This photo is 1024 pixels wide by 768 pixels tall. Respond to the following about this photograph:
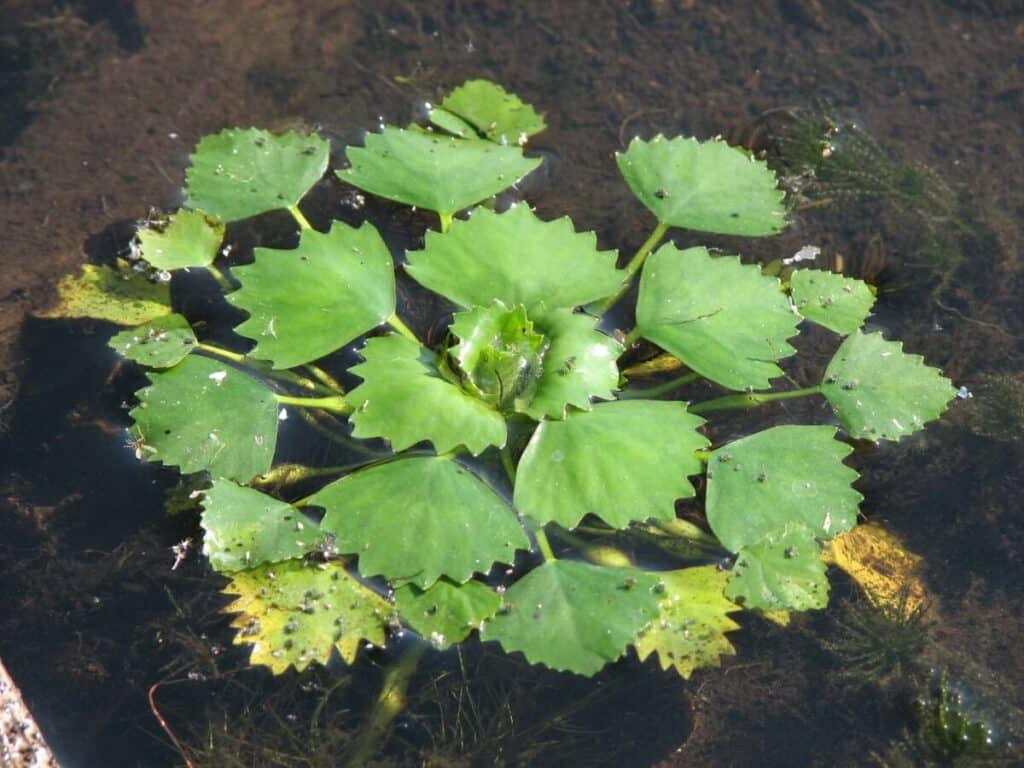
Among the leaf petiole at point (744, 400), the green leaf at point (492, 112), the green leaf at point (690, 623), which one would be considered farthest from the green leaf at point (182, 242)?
the green leaf at point (690, 623)

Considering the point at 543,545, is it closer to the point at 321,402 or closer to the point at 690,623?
the point at 690,623

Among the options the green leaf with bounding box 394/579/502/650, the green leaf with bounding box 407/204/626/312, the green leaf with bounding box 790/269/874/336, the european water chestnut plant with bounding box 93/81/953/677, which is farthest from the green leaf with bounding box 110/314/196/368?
the green leaf with bounding box 790/269/874/336

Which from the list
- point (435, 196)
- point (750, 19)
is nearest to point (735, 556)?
point (435, 196)

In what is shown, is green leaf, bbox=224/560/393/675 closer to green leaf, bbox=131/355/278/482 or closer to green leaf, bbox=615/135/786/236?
green leaf, bbox=131/355/278/482

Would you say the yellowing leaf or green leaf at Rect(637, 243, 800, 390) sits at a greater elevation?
green leaf at Rect(637, 243, 800, 390)

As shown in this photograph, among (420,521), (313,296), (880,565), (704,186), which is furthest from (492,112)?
(880,565)
